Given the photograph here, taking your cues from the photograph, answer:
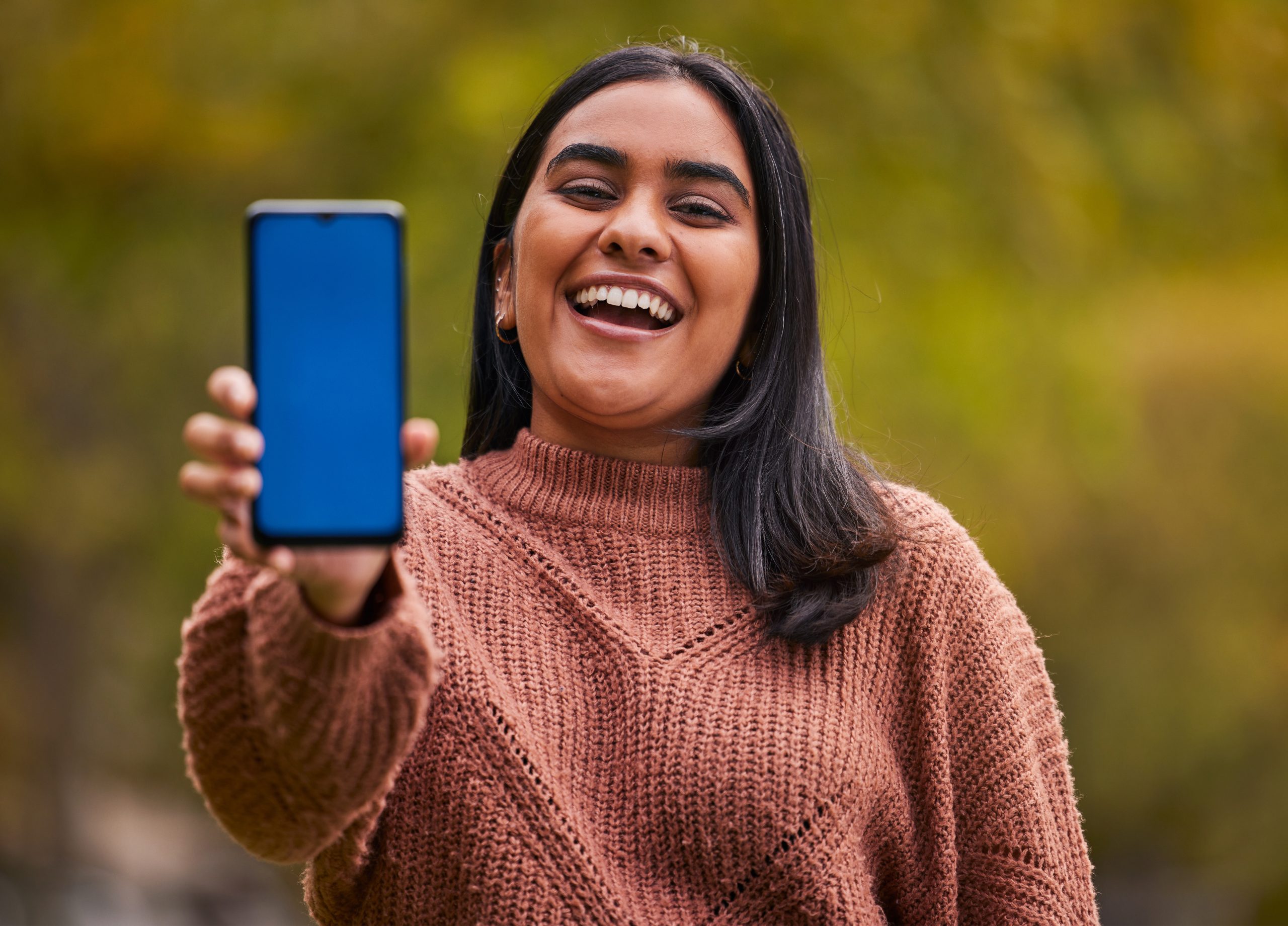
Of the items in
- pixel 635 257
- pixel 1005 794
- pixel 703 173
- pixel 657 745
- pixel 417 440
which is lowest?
pixel 1005 794

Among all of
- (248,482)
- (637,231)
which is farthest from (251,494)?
(637,231)

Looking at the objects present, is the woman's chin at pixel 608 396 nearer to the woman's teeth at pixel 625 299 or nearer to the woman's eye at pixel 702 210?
the woman's teeth at pixel 625 299

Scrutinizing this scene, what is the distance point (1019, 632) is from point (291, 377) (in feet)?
4.41

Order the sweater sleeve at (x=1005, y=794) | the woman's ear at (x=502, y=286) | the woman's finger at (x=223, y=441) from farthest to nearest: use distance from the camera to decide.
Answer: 1. the woman's ear at (x=502, y=286)
2. the sweater sleeve at (x=1005, y=794)
3. the woman's finger at (x=223, y=441)

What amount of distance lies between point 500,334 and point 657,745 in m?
0.82

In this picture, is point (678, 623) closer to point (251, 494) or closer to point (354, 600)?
point (354, 600)

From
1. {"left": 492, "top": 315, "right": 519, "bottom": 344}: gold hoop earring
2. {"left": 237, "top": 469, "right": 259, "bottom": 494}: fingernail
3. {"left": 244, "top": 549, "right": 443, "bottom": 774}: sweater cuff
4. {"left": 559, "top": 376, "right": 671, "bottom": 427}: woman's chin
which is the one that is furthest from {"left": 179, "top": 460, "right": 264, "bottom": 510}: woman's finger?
{"left": 492, "top": 315, "right": 519, "bottom": 344}: gold hoop earring

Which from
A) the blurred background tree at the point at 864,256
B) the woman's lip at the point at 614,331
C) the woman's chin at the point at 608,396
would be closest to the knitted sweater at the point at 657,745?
the woman's chin at the point at 608,396

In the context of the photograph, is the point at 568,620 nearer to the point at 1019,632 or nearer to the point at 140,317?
the point at 1019,632

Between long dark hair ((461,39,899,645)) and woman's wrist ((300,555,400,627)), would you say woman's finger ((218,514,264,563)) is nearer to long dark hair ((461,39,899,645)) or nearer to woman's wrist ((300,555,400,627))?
woman's wrist ((300,555,400,627))

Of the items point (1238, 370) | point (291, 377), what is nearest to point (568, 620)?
point (291, 377)

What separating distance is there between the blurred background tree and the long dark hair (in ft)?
6.26

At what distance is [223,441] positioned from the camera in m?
1.48

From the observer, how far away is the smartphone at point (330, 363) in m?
1.52
